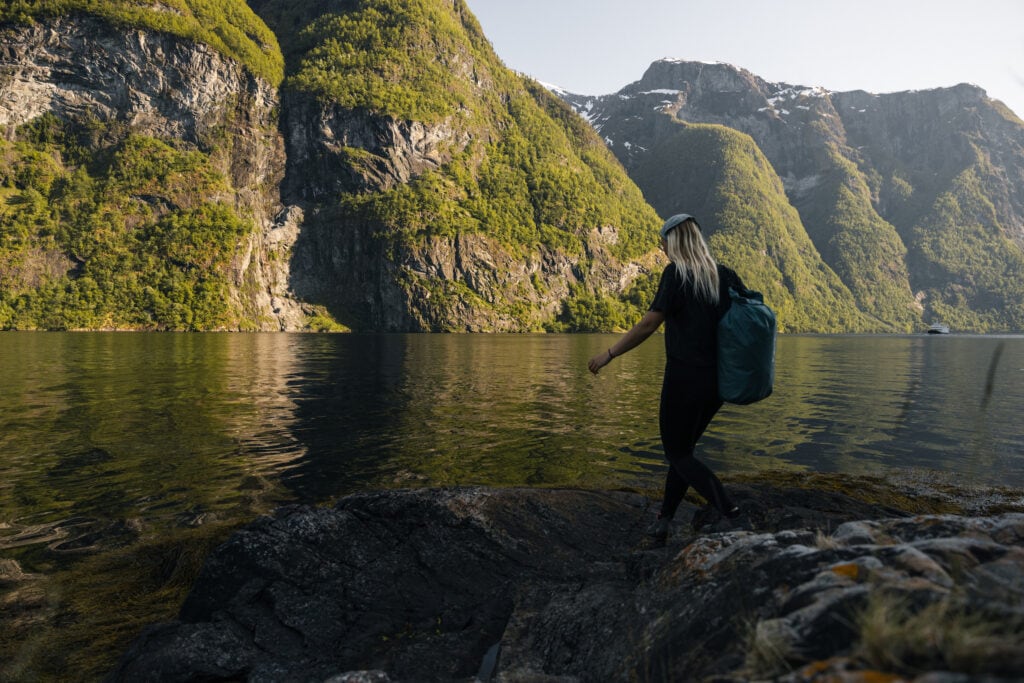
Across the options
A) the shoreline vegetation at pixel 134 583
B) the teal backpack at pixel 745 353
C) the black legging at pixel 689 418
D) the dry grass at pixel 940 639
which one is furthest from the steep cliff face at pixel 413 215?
the dry grass at pixel 940 639

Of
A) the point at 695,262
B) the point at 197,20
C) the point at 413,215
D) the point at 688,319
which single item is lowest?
the point at 688,319

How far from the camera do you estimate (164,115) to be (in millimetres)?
149375

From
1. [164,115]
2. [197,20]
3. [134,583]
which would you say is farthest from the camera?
[197,20]

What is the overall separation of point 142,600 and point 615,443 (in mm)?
12409

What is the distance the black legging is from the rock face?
0.68m

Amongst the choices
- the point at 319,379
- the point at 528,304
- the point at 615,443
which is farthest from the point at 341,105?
the point at 615,443

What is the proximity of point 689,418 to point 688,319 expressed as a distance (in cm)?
92

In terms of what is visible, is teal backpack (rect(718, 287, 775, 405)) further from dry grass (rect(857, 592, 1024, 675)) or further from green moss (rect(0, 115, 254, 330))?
green moss (rect(0, 115, 254, 330))

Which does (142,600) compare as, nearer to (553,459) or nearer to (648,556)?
(648,556)

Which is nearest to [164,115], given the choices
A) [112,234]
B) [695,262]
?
[112,234]

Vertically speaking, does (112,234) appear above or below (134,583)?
above

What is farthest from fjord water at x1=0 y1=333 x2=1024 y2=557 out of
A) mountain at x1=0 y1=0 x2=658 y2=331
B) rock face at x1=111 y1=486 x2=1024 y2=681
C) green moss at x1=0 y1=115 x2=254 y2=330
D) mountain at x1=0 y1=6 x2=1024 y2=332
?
mountain at x1=0 y1=6 x2=1024 y2=332

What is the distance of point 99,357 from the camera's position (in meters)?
43.3

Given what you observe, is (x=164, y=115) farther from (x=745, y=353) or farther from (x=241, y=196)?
(x=745, y=353)
